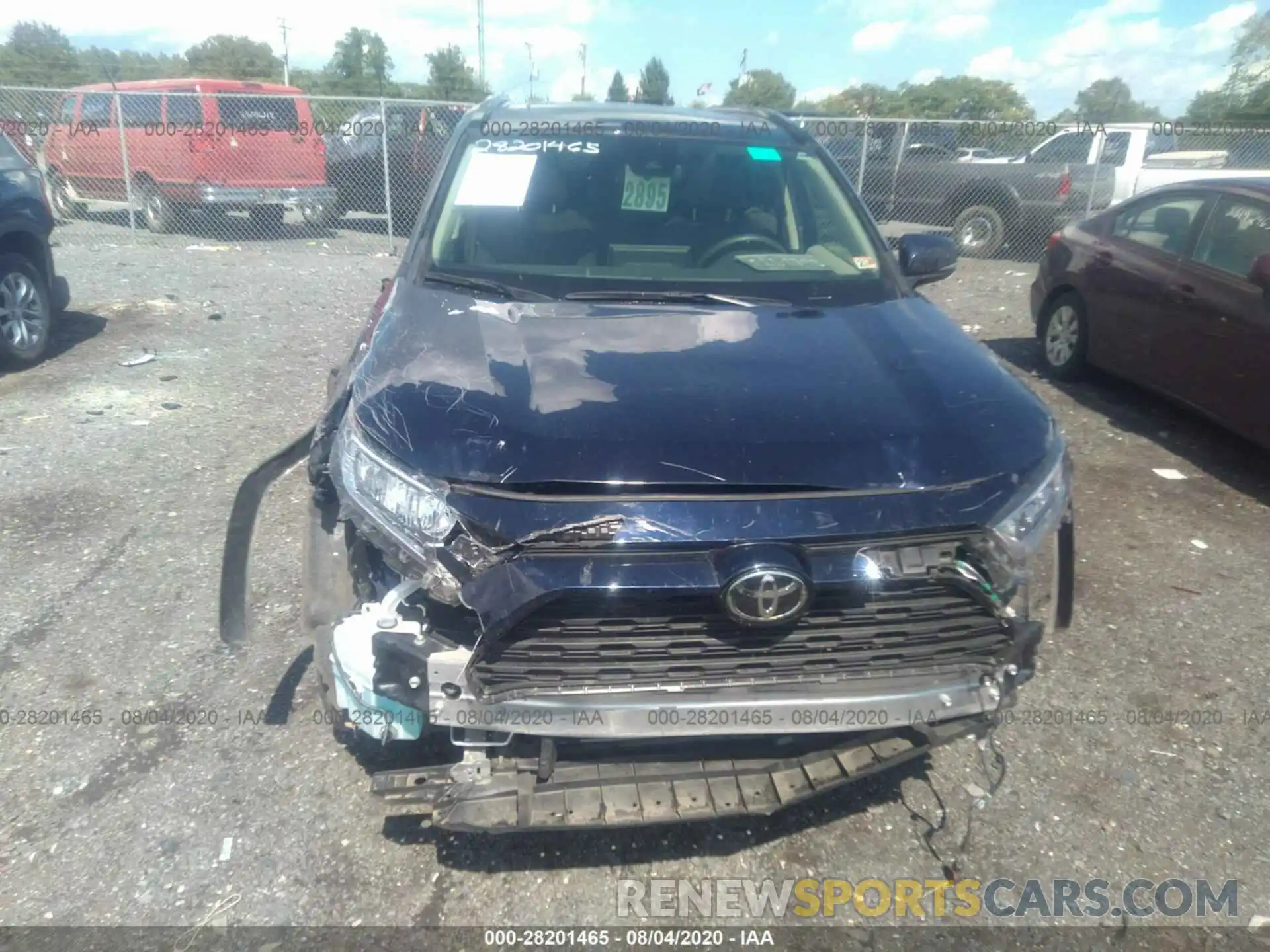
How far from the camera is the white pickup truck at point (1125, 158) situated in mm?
12094

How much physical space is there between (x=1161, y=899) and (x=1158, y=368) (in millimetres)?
4331

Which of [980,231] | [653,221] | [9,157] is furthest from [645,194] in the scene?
[980,231]

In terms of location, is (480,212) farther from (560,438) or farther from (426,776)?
(426,776)

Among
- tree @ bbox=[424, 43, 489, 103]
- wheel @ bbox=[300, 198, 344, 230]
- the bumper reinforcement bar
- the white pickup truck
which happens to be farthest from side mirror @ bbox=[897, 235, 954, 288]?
tree @ bbox=[424, 43, 489, 103]

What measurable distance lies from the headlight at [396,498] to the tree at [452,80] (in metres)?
26.6

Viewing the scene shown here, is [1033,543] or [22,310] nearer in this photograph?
[1033,543]

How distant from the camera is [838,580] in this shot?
2.11 meters

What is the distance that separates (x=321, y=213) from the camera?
13.9m

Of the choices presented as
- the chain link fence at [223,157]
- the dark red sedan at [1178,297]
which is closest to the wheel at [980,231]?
the dark red sedan at [1178,297]

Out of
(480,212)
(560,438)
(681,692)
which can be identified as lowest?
(681,692)

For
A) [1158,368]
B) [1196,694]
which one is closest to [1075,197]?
[1158,368]

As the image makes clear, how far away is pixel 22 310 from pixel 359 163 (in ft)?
24.0

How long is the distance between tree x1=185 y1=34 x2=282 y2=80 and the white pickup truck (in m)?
26.5

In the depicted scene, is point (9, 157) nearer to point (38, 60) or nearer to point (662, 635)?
point (662, 635)
